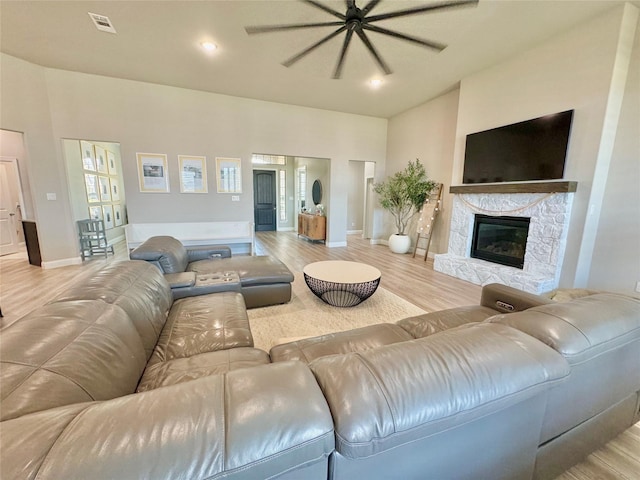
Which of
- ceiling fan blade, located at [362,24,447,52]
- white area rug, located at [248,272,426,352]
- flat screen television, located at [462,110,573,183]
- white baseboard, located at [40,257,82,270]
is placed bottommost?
white area rug, located at [248,272,426,352]

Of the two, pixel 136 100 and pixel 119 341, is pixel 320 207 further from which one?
pixel 119 341

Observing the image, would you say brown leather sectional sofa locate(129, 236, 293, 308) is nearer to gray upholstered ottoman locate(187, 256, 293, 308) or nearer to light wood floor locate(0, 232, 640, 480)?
gray upholstered ottoman locate(187, 256, 293, 308)

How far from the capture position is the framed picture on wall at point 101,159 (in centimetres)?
611

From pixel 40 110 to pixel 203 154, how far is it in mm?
2454

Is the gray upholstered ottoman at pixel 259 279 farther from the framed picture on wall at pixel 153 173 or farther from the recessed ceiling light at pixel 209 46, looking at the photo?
the recessed ceiling light at pixel 209 46

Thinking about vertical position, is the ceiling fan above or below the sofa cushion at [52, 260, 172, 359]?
above

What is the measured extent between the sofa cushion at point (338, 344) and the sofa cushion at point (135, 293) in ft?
2.52

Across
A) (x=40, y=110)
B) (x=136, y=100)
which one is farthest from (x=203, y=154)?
(x=40, y=110)

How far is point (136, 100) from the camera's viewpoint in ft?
Result: 15.3

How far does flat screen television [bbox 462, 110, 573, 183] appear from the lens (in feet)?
10.6

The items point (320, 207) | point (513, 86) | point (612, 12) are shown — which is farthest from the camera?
point (320, 207)

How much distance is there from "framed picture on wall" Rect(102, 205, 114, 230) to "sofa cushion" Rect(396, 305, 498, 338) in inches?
297

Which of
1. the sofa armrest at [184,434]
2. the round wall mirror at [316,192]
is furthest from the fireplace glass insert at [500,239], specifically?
the round wall mirror at [316,192]

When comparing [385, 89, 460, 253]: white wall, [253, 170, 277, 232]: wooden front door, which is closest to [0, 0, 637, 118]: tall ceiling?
[385, 89, 460, 253]: white wall
